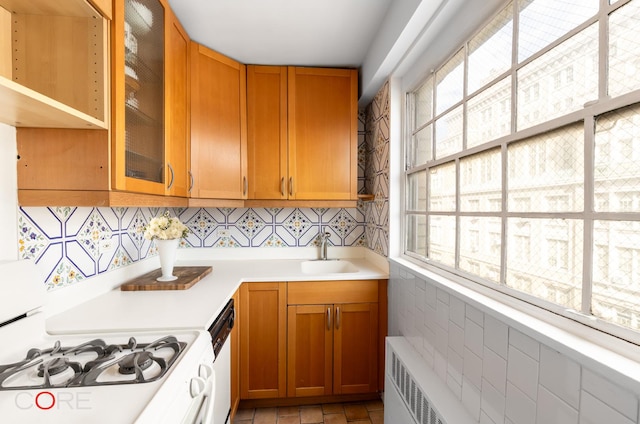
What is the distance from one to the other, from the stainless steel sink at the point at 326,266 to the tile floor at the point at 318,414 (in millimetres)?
923

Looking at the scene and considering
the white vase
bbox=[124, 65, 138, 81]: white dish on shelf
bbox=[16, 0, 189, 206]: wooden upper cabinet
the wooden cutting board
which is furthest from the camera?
the white vase

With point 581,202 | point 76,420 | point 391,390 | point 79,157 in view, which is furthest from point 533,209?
point 79,157

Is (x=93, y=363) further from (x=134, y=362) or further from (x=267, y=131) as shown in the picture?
(x=267, y=131)

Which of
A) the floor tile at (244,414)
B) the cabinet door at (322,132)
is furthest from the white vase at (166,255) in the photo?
the floor tile at (244,414)

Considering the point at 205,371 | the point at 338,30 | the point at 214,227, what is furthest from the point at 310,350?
the point at 338,30

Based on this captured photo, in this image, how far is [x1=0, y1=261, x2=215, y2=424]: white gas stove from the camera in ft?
2.11

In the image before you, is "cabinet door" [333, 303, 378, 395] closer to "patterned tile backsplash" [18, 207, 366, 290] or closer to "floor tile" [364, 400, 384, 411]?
"floor tile" [364, 400, 384, 411]

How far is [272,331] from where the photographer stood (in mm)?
1883

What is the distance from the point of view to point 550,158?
84cm

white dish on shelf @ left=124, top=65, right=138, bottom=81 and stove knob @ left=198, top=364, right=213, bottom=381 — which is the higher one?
white dish on shelf @ left=124, top=65, right=138, bottom=81

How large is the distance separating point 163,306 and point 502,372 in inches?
51.1

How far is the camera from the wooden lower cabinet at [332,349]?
189 cm

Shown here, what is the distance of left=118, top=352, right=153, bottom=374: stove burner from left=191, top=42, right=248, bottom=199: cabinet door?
3.81 ft

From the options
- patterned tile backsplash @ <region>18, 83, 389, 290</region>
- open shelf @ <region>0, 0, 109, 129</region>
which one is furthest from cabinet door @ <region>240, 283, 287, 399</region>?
open shelf @ <region>0, 0, 109, 129</region>
